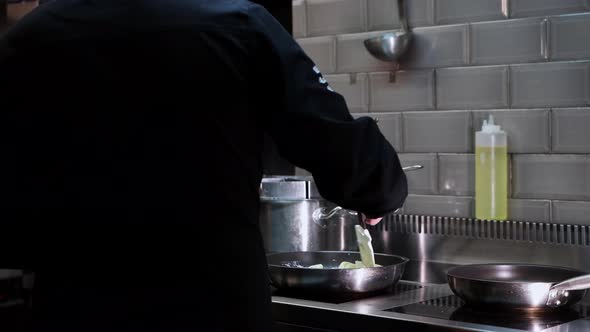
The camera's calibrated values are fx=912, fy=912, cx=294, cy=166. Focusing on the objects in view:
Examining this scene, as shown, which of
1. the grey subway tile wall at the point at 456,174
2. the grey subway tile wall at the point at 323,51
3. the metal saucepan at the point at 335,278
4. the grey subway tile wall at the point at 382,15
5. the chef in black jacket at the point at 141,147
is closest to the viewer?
the chef in black jacket at the point at 141,147

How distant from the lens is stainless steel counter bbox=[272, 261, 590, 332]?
1.97 m

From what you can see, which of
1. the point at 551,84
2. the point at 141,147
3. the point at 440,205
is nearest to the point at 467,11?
the point at 551,84

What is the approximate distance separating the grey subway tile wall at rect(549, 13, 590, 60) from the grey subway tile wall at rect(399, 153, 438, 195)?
490mm

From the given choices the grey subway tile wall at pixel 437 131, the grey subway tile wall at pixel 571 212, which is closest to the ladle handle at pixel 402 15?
the grey subway tile wall at pixel 437 131

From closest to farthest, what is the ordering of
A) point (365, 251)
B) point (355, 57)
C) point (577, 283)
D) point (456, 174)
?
point (577, 283) → point (365, 251) → point (456, 174) → point (355, 57)

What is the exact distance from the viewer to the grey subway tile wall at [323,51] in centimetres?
303

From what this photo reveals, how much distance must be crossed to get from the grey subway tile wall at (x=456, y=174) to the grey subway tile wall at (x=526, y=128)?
140 mm

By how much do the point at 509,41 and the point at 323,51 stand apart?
2.25 feet

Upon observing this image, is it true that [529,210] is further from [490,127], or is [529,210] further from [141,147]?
[141,147]

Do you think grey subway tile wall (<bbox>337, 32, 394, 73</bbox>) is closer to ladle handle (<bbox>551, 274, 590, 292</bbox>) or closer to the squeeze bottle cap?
the squeeze bottle cap

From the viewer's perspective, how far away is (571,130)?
2.51 metres

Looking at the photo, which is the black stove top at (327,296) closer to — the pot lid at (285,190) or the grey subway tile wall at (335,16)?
the pot lid at (285,190)

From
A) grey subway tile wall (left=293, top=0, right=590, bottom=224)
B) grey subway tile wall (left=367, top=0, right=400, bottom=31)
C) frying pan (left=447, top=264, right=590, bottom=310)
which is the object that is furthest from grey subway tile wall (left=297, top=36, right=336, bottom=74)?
frying pan (left=447, top=264, right=590, bottom=310)

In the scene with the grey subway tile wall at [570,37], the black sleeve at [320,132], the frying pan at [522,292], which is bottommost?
the frying pan at [522,292]
